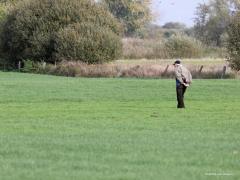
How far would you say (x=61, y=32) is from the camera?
2773 inches

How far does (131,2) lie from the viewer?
13488 cm

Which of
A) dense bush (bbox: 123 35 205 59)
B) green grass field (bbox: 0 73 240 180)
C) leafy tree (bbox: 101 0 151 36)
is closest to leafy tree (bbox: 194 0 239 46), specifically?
leafy tree (bbox: 101 0 151 36)

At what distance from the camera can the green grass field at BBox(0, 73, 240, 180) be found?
11.4 m

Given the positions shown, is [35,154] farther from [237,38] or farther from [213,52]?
[213,52]

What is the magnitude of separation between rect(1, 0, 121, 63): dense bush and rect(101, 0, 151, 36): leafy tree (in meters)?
58.0

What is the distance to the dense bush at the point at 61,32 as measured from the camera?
228 feet

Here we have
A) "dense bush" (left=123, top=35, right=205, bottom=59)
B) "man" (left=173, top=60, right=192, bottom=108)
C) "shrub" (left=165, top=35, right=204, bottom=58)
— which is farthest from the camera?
"dense bush" (left=123, top=35, right=205, bottom=59)

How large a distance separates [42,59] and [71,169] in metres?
62.3

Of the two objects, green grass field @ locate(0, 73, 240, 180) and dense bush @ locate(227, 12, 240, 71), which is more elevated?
dense bush @ locate(227, 12, 240, 71)

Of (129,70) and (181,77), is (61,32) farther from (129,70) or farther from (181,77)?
(181,77)

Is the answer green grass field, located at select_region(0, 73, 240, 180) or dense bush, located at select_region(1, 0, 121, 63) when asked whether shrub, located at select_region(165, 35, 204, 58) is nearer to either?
dense bush, located at select_region(1, 0, 121, 63)

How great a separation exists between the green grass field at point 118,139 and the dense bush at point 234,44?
25.5 metres

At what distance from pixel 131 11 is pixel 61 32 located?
66.1m

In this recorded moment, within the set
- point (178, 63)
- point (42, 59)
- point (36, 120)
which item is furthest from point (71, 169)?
point (42, 59)
